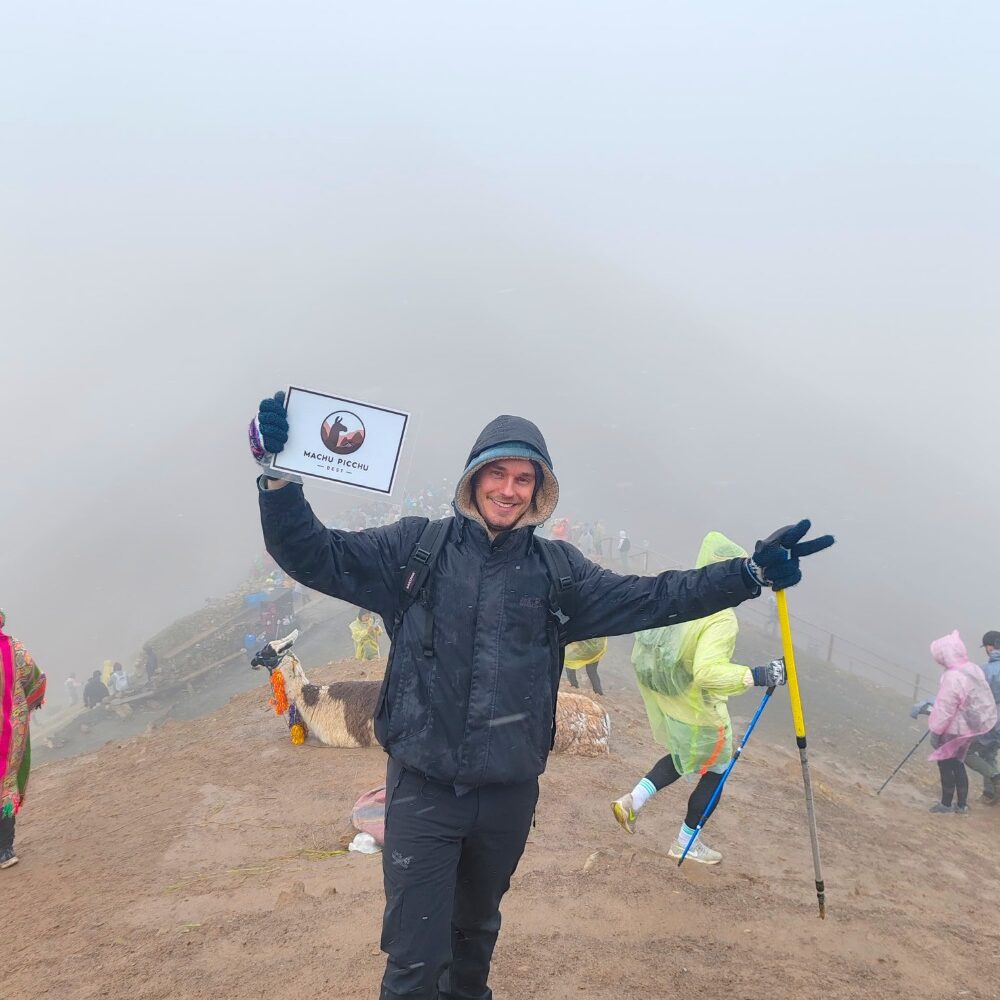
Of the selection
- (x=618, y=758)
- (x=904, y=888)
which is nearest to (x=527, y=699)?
(x=904, y=888)

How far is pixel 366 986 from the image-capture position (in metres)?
3.06

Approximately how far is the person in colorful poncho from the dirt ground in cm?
34

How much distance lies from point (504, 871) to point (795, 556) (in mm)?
1700

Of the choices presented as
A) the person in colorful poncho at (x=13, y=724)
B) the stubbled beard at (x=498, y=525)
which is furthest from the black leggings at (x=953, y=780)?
the person in colorful poncho at (x=13, y=724)

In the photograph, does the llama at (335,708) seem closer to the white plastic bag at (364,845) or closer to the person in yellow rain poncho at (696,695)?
the white plastic bag at (364,845)

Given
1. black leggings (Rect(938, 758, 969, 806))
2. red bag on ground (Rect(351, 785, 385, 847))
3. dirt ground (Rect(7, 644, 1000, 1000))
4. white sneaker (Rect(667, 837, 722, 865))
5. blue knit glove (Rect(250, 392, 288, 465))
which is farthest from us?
black leggings (Rect(938, 758, 969, 806))

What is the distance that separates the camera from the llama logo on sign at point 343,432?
2.55m

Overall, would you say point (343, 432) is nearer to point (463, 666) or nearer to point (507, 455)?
point (507, 455)

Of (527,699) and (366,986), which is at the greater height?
(527,699)

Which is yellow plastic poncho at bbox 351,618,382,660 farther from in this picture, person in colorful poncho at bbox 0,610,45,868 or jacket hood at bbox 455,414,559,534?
jacket hood at bbox 455,414,559,534

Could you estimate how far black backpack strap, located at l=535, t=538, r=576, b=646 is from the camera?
94.3 inches

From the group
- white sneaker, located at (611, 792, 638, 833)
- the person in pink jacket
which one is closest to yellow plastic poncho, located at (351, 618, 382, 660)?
white sneaker, located at (611, 792, 638, 833)

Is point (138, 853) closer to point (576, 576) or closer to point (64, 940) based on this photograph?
point (64, 940)

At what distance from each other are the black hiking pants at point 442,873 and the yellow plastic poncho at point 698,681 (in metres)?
2.11
